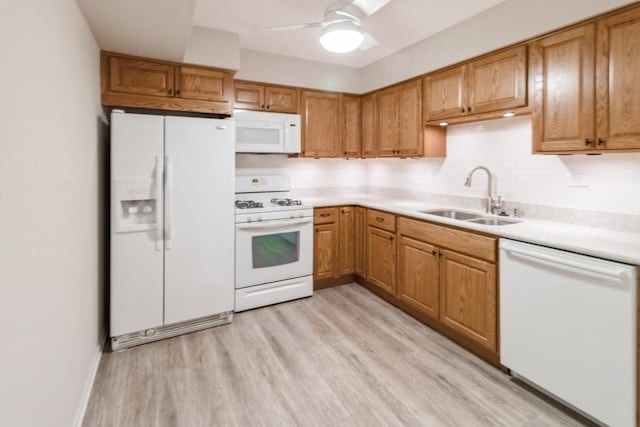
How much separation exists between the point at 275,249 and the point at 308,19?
2106 mm

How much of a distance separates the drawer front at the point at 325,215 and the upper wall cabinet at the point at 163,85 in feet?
4.46

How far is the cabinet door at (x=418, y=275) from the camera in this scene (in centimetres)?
289

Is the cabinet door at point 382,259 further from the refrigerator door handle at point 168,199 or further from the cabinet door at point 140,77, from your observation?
the cabinet door at point 140,77

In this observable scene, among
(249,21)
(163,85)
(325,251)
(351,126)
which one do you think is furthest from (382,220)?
(163,85)

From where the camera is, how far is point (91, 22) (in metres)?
2.18

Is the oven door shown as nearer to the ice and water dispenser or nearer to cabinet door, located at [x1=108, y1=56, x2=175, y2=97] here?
the ice and water dispenser

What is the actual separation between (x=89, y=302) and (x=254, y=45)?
278 centimetres

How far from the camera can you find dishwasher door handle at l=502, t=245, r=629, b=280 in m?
1.68

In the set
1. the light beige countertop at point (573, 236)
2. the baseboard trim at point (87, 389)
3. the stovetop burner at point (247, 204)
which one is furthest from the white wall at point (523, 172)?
the baseboard trim at point (87, 389)

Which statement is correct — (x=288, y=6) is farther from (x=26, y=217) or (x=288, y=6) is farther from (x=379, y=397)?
(x=379, y=397)

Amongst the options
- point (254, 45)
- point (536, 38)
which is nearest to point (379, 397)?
point (536, 38)

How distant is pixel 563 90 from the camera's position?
224 centimetres

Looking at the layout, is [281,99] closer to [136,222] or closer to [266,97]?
[266,97]

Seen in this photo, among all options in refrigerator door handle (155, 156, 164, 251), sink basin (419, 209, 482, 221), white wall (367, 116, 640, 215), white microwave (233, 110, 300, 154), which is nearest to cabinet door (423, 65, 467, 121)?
white wall (367, 116, 640, 215)
